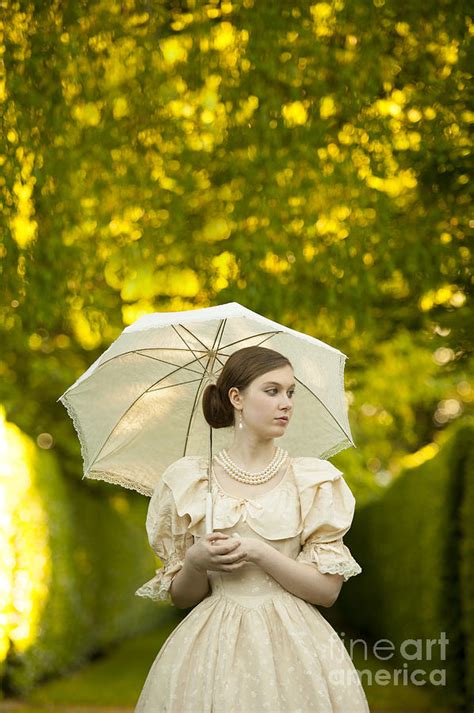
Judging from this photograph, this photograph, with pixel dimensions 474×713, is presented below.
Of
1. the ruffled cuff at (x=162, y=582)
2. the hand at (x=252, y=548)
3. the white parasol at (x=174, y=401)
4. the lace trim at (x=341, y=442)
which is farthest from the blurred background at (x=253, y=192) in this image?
the hand at (x=252, y=548)

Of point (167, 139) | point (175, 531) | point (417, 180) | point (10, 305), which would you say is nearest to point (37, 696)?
point (10, 305)

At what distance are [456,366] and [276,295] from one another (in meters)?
1.45

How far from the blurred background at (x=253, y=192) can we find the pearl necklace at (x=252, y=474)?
3805 mm

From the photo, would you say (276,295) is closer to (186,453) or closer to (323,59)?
(323,59)

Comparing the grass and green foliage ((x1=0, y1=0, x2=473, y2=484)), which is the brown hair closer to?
green foliage ((x1=0, y1=0, x2=473, y2=484))

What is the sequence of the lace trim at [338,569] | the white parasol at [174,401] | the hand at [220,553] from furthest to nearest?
1. the white parasol at [174,401]
2. the lace trim at [338,569]
3. the hand at [220,553]

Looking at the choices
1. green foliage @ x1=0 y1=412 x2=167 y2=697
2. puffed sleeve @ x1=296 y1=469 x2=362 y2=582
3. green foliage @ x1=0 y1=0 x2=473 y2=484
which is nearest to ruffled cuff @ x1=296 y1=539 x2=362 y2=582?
puffed sleeve @ x1=296 y1=469 x2=362 y2=582

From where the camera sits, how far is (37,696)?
27.2ft

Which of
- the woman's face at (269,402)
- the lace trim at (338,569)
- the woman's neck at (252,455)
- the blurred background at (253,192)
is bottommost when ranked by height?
the lace trim at (338,569)

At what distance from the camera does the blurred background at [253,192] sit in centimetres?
705

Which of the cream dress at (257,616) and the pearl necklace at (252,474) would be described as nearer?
the cream dress at (257,616)

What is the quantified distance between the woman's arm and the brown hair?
0.51 metres

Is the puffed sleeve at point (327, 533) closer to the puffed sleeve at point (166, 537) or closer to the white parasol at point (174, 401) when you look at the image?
the puffed sleeve at point (166, 537)

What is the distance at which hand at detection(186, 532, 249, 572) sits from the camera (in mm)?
2922
